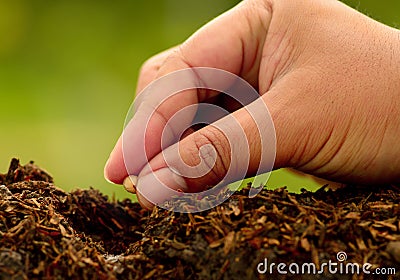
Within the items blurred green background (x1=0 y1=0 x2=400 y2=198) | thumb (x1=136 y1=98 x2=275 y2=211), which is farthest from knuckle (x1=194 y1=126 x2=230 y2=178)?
blurred green background (x1=0 y1=0 x2=400 y2=198)

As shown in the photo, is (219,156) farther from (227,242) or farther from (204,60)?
(204,60)

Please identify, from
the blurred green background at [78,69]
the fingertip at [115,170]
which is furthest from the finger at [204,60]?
the blurred green background at [78,69]

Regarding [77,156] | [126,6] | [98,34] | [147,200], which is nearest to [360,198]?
[147,200]

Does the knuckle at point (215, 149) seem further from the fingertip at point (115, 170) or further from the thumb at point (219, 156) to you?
the fingertip at point (115, 170)

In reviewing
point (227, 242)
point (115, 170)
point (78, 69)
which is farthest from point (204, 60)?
point (78, 69)

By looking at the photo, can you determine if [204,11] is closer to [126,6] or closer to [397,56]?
[126,6]

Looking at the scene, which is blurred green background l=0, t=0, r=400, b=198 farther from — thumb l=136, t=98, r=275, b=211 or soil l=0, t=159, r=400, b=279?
soil l=0, t=159, r=400, b=279
